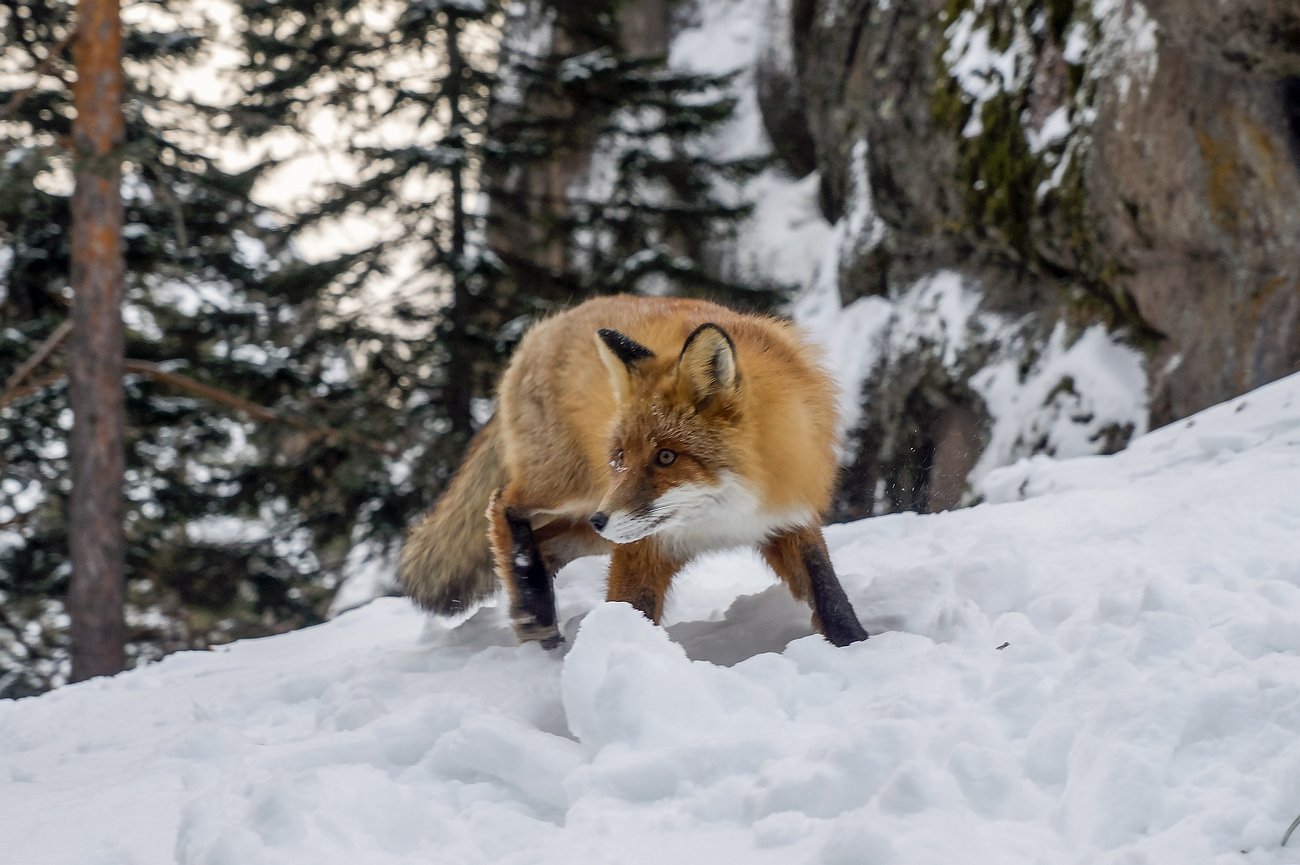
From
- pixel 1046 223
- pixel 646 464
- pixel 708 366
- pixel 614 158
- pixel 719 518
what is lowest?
pixel 719 518

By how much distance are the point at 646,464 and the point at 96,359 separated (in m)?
7.98

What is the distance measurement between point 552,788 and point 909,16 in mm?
10509

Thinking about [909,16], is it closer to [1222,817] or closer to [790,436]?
[790,436]

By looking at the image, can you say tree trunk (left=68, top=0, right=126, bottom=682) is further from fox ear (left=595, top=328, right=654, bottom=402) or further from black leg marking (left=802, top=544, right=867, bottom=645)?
black leg marking (left=802, top=544, right=867, bottom=645)

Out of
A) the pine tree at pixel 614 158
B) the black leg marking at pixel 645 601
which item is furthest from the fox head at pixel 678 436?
the pine tree at pixel 614 158

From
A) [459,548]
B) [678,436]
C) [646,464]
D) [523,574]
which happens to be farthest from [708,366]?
[459,548]

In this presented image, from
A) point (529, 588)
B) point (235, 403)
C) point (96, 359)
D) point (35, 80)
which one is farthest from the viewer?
point (235, 403)

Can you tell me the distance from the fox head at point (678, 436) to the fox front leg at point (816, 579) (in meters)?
0.40

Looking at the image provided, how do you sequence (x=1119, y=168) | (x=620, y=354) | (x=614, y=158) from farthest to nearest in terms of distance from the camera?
(x=614, y=158) < (x=1119, y=168) < (x=620, y=354)

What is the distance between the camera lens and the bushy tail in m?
5.07

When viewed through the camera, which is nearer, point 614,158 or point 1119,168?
point 1119,168

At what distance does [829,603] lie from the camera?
3.82 meters

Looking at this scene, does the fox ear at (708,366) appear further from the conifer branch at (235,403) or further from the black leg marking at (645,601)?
the conifer branch at (235,403)

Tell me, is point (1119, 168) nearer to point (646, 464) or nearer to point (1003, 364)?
Result: point (1003, 364)
